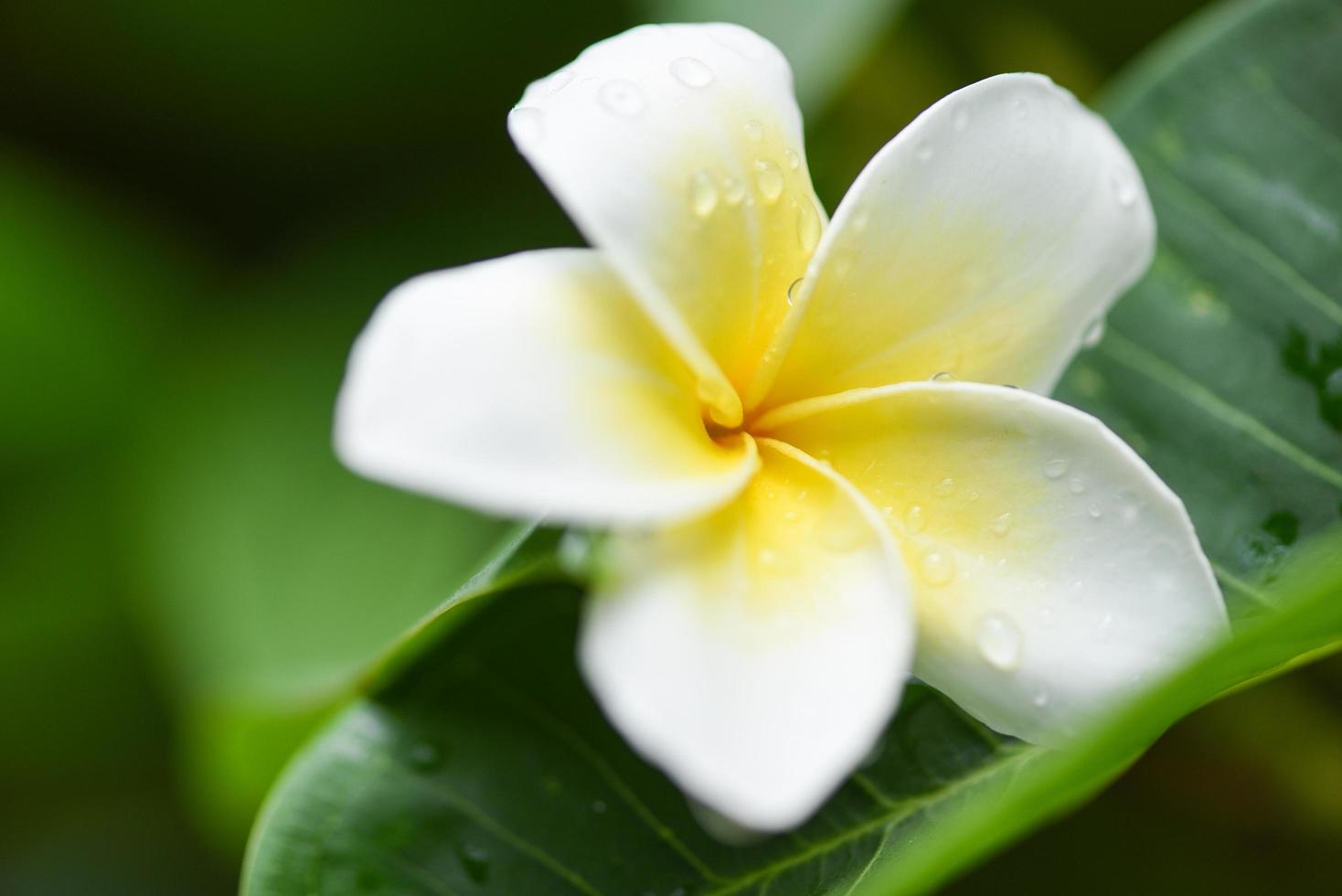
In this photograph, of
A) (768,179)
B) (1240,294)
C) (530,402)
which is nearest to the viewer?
Answer: (530,402)

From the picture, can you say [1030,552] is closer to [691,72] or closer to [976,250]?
[976,250]

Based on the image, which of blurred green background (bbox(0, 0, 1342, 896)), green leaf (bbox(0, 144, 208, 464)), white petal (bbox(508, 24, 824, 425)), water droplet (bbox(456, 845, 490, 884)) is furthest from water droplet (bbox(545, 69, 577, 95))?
green leaf (bbox(0, 144, 208, 464))

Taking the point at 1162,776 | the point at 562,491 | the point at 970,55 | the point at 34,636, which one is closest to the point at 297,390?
the point at 34,636

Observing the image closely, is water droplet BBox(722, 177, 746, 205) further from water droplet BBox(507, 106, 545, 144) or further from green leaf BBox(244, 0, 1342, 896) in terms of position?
green leaf BBox(244, 0, 1342, 896)

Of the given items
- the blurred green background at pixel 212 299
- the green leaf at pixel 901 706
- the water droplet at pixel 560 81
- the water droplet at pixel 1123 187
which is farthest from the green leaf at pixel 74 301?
the water droplet at pixel 1123 187

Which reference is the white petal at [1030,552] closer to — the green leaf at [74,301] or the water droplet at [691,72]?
the water droplet at [691,72]

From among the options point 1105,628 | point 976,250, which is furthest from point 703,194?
point 1105,628

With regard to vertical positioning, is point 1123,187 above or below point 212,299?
above

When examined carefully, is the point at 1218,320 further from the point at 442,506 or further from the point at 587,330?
the point at 442,506
